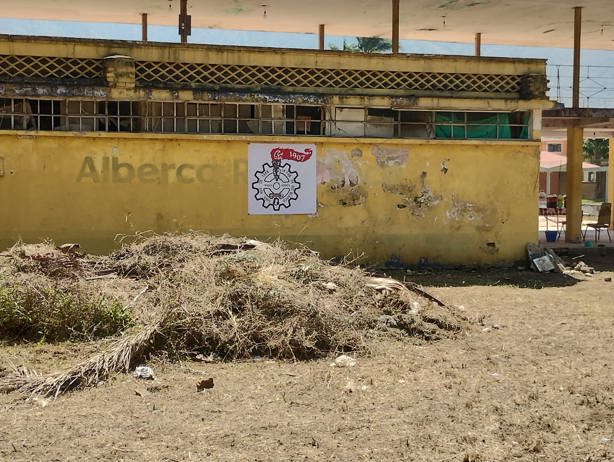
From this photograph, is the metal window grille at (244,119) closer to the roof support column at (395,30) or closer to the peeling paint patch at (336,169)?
the peeling paint patch at (336,169)

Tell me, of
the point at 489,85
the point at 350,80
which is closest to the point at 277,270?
the point at 350,80

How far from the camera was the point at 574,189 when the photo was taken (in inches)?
643

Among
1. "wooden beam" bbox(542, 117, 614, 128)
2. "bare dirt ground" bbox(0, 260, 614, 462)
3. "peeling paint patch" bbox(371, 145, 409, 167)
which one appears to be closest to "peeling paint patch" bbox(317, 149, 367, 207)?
"peeling paint patch" bbox(371, 145, 409, 167)

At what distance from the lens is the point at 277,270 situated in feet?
24.0

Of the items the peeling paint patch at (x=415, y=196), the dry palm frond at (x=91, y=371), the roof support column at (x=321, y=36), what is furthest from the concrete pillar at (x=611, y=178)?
the dry palm frond at (x=91, y=371)

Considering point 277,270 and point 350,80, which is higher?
point 350,80

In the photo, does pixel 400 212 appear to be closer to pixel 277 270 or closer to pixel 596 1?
pixel 277 270

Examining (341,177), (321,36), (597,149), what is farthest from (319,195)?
(597,149)

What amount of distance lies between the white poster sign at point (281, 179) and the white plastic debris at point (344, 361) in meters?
5.94

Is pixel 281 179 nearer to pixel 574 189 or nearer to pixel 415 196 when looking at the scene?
pixel 415 196

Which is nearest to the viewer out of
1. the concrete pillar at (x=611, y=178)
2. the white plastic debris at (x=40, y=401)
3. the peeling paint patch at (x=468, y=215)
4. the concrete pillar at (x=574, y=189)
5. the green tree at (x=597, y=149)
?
the white plastic debris at (x=40, y=401)

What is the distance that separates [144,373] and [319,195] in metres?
6.88

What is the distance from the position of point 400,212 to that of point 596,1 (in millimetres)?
8193

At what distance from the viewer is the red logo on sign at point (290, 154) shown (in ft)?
40.0
